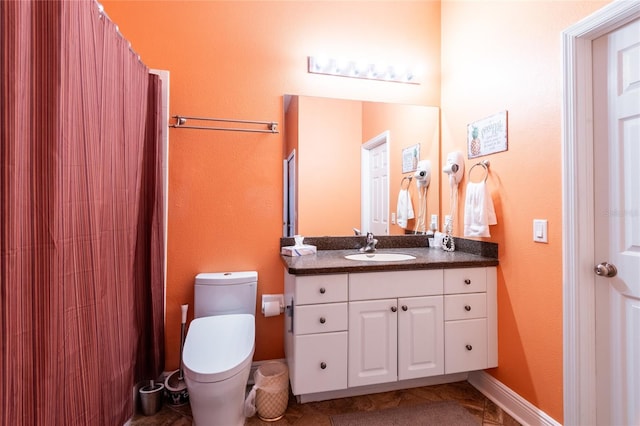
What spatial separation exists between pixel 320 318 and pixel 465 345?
892 millimetres

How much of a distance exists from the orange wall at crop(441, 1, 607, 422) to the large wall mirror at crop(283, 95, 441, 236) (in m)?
0.42

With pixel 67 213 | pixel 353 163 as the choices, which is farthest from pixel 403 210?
pixel 67 213

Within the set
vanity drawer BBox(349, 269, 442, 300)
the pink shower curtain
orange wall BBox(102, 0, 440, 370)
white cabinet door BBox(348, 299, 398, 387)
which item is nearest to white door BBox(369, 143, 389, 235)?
orange wall BBox(102, 0, 440, 370)

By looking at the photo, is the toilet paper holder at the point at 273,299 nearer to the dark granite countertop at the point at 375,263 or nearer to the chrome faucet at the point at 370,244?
the dark granite countertop at the point at 375,263

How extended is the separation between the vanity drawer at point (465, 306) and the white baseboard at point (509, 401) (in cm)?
41

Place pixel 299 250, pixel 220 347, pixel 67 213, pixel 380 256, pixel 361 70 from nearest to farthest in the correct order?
→ pixel 67 213
pixel 220 347
pixel 299 250
pixel 380 256
pixel 361 70

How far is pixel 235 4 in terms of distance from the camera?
2.06 m

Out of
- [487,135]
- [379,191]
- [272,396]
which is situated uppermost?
[487,135]

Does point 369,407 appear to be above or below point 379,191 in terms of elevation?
below

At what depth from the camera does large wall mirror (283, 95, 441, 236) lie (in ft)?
7.00

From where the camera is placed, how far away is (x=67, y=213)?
98 cm

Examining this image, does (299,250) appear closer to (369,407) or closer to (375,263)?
(375,263)

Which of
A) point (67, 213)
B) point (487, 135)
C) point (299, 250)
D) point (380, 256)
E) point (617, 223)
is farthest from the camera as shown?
point (380, 256)

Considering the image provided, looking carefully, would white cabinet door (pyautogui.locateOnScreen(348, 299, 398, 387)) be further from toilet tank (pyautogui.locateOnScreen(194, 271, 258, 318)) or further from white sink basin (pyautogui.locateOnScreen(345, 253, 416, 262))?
→ toilet tank (pyautogui.locateOnScreen(194, 271, 258, 318))
